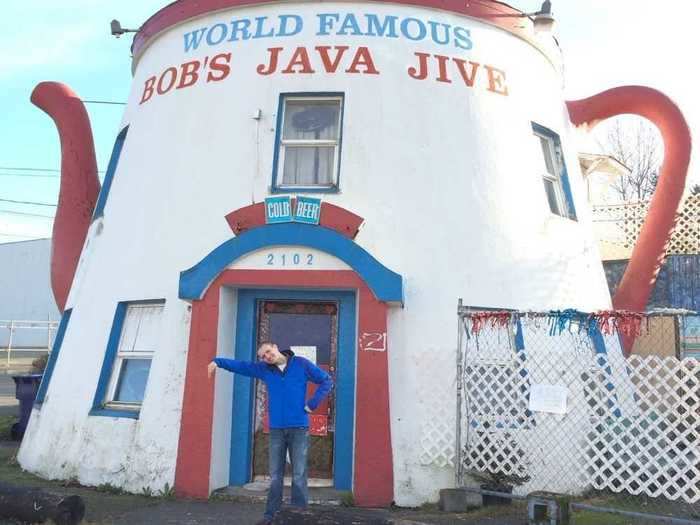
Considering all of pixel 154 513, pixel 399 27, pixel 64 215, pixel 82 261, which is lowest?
pixel 154 513

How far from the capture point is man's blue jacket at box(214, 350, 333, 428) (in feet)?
22.4

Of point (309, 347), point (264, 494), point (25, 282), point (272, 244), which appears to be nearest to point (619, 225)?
point (309, 347)

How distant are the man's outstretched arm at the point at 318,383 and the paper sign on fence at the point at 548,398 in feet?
7.12

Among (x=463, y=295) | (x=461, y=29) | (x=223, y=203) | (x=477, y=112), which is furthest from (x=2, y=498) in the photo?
(x=461, y=29)

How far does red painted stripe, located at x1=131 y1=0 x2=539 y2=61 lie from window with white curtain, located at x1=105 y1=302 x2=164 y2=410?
156 inches

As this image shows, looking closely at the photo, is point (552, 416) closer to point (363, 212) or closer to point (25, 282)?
point (363, 212)

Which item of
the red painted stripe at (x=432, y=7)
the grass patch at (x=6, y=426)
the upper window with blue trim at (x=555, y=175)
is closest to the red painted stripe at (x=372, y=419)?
the upper window with blue trim at (x=555, y=175)

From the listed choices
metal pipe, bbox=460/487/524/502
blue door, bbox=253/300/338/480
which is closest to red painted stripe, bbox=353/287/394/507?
blue door, bbox=253/300/338/480

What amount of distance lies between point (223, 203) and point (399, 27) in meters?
3.12

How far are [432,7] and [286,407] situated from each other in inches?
217

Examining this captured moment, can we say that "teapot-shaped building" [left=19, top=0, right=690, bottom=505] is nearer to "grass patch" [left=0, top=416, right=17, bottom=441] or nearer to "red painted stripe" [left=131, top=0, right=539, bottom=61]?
"red painted stripe" [left=131, top=0, right=539, bottom=61]

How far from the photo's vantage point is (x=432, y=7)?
9367 millimetres

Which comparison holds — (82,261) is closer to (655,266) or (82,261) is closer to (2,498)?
(2,498)

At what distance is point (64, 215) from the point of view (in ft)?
37.1
